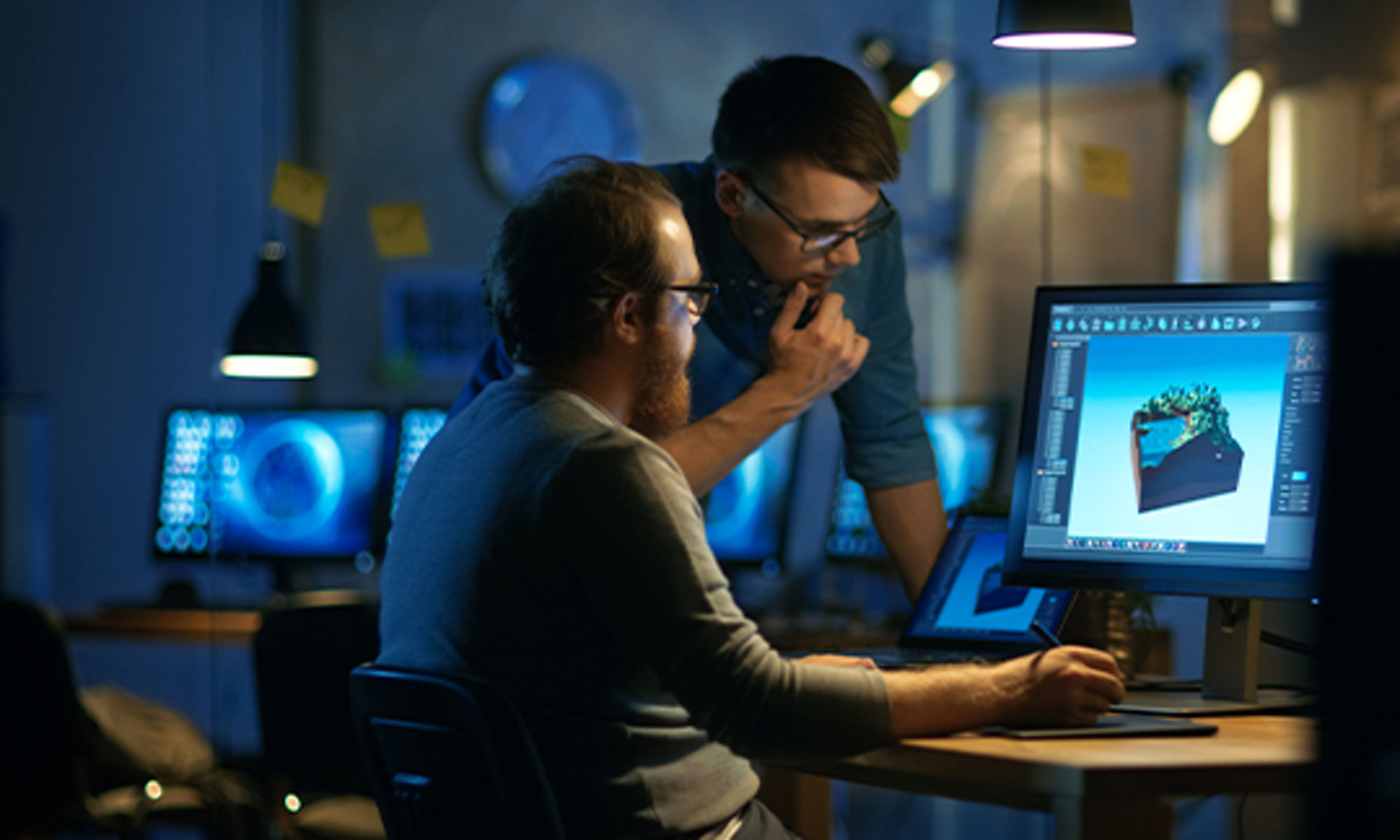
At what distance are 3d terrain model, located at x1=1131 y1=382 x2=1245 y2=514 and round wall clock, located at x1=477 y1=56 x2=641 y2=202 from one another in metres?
3.25

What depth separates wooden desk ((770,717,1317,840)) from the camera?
127 cm

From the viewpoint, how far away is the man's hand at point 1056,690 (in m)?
1.42

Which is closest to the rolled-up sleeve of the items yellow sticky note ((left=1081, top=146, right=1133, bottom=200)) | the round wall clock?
yellow sticky note ((left=1081, top=146, right=1133, bottom=200))

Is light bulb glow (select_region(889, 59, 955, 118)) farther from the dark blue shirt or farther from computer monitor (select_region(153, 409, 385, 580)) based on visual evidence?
the dark blue shirt

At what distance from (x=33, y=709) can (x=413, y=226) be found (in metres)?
1.24

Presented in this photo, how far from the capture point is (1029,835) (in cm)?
372

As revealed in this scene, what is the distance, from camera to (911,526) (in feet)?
6.63

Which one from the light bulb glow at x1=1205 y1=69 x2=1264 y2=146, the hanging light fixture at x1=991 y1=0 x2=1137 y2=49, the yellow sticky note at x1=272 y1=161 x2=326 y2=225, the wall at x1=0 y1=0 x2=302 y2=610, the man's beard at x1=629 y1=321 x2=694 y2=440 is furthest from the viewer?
the wall at x1=0 y1=0 x2=302 y2=610

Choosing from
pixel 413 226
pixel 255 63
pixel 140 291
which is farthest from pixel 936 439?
pixel 140 291

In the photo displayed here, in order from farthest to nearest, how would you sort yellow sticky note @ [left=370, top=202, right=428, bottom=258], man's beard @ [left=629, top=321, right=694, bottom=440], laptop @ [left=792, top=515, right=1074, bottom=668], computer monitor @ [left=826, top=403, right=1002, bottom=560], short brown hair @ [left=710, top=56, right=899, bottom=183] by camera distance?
computer monitor @ [left=826, top=403, right=1002, bottom=560] < yellow sticky note @ [left=370, top=202, right=428, bottom=258] < short brown hair @ [left=710, top=56, right=899, bottom=183] < laptop @ [left=792, top=515, right=1074, bottom=668] < man's beard @ [left=629, top=321, right=694, bottom=440]

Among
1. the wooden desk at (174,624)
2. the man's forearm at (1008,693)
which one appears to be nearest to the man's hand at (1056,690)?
the man's forearm at (1008,693)

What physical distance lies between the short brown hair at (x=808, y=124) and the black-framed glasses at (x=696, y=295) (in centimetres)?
40

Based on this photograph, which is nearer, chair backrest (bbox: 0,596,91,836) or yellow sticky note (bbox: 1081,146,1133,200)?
yellow sticky note (bbox: 1081,146,1133,200)

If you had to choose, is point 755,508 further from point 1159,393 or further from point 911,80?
point 1159,393
